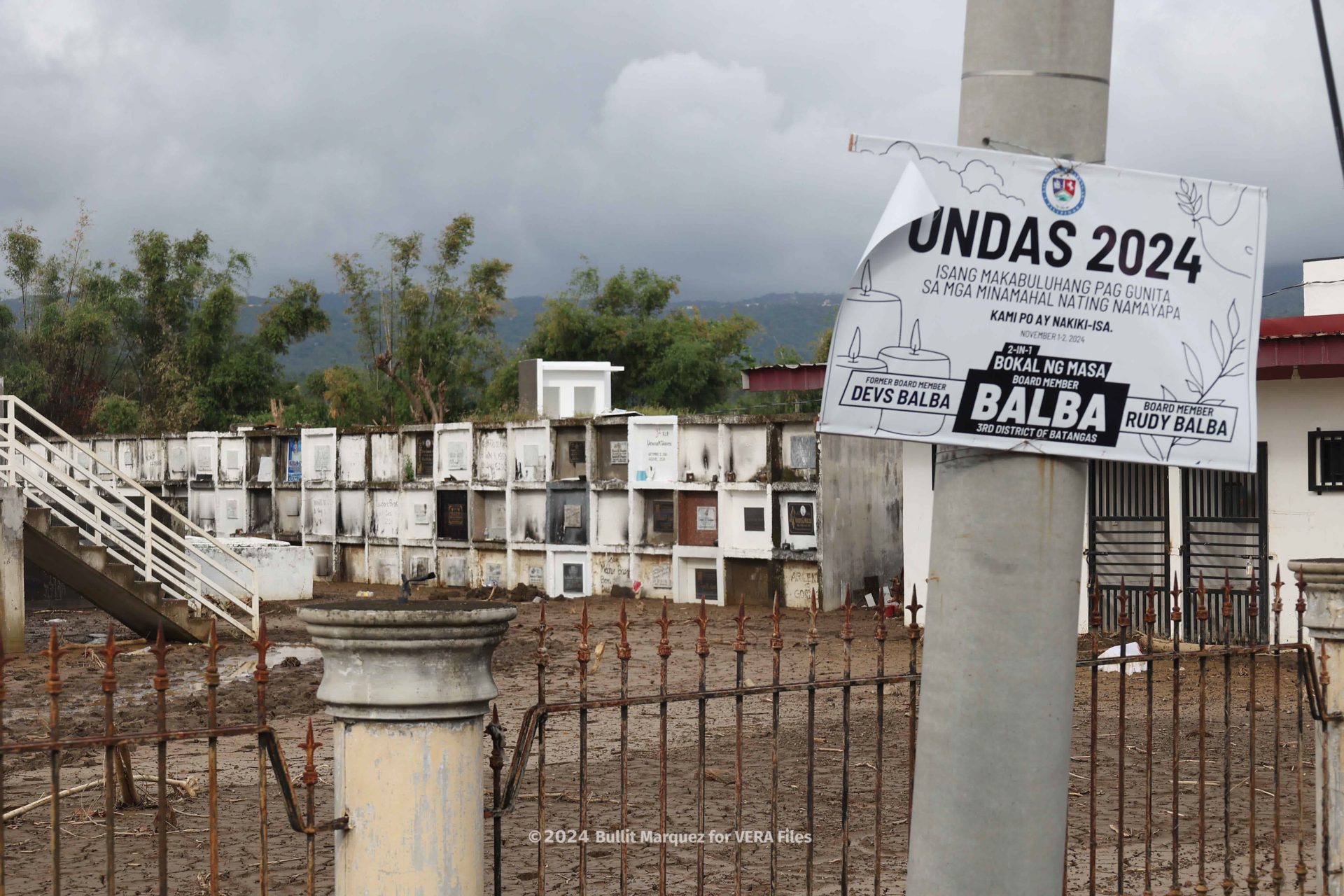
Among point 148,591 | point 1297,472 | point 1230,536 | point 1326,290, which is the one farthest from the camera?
point 1326,290

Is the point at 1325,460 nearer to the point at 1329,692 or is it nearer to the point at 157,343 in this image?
the point at 1329,692

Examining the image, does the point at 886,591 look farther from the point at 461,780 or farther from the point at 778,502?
the point at 461,780

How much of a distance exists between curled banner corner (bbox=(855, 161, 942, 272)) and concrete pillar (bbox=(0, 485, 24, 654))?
39.8 ft

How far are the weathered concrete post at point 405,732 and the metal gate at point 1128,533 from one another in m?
10.6

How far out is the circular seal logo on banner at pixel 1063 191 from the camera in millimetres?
2650

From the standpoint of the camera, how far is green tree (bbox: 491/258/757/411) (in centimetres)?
4000

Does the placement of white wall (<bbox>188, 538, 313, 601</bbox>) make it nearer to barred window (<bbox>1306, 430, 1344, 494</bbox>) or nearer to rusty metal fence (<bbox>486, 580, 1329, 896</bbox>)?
rusty metal fence (<bbox>486, 580, 1329, 896</bbox>)

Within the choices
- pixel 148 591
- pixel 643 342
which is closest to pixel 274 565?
pixel 148 591

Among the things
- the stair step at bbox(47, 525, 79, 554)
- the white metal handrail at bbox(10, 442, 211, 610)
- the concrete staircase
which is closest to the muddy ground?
the concrete staircase

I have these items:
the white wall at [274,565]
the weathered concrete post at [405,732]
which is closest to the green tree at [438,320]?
the white wall at [274,565]

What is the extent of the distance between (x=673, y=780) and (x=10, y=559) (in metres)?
8.38

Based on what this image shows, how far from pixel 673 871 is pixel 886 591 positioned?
458 inches

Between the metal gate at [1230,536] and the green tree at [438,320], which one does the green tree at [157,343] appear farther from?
the metal gate at [1230,536]

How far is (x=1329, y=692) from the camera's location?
4547mm
